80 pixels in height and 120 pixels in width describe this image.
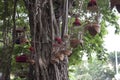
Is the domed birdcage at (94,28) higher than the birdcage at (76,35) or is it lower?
higher

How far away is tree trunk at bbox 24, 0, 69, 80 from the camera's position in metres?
1.02

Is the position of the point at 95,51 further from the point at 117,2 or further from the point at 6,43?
the point at 117,2

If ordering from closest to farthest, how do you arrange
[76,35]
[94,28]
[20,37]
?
[94,28] → [76,35] → [20,37]

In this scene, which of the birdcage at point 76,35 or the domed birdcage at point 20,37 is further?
the domed birdcage at point 20,37

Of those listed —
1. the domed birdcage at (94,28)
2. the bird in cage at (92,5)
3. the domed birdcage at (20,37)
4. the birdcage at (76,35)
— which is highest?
the bird in cage at (92,5)

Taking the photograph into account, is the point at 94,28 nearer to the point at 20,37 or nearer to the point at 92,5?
the point at 92,5

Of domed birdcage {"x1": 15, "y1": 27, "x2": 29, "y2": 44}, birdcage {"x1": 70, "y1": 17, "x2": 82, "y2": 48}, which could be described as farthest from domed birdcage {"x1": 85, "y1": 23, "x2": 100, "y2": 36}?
domed birdcage {"x1": 15, "y1": 27, "x2": 29, "y2": 44}

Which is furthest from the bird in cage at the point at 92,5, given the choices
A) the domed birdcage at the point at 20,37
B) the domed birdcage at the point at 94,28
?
the domed birdcage at the point at 20,37

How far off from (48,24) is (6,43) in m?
0.33

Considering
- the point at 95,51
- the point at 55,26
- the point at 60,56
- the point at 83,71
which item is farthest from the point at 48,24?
the point at 83,71

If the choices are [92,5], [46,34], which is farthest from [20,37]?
[92,5]

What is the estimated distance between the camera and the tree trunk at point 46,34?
3.33 ft

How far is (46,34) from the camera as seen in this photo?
→ 3.47ft

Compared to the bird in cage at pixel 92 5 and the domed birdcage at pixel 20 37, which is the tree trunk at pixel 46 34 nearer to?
the bird in cage at pixel 92 5
